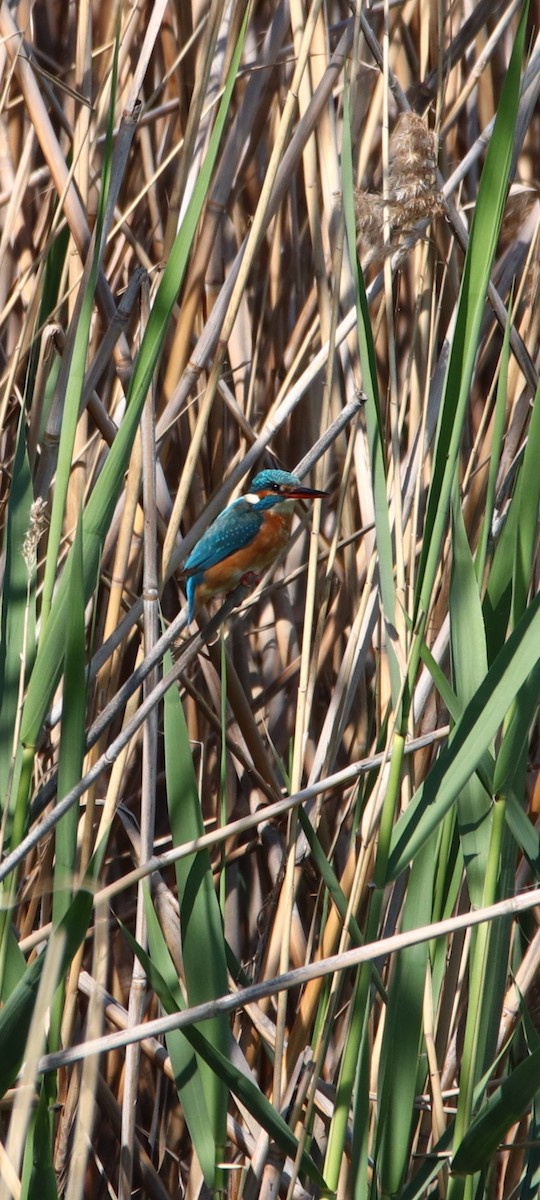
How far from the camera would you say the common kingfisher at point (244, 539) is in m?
1.52

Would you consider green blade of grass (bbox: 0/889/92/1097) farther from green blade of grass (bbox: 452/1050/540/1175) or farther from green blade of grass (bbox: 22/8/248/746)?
green blade of grass (bbox: 452/1050/540/1175)

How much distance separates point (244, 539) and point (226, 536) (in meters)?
0.03

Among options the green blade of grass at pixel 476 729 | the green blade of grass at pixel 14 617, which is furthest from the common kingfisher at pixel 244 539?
the green blade of grass at pixel 476 729

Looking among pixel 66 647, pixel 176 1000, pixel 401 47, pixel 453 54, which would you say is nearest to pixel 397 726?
pixel 66 647

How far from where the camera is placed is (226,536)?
155 centimetres

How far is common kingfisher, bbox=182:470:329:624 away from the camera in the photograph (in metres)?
1.52

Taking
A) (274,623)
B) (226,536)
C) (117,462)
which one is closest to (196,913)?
(117,462)

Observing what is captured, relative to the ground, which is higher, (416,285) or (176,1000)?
(416,285)

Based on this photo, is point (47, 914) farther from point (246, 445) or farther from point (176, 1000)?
point (246, 445)

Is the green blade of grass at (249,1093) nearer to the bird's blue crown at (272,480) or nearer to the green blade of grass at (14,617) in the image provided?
the green blade of grass at (14,617)

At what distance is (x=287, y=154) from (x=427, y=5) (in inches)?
10.1

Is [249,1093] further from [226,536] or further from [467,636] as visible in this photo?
[226,536]

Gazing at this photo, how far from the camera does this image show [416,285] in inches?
68.8

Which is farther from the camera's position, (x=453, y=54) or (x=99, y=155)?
(x=99, y=155)
